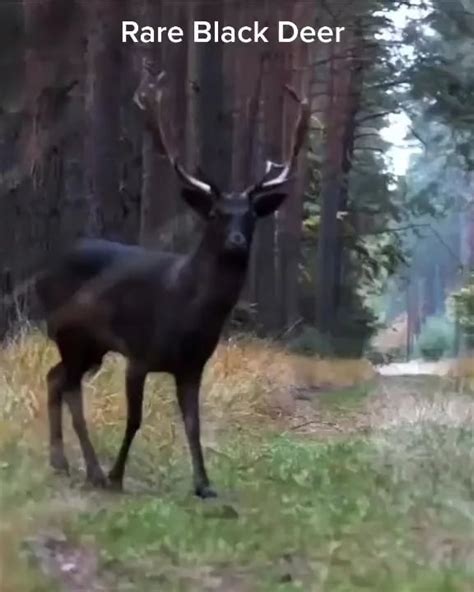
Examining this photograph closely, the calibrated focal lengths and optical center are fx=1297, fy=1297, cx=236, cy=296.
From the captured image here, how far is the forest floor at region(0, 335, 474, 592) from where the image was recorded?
4.28ft

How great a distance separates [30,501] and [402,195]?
0.53 metres

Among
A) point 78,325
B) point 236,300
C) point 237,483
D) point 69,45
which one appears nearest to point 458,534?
point 237,483

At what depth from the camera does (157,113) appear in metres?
1.44

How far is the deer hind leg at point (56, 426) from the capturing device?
140 cm

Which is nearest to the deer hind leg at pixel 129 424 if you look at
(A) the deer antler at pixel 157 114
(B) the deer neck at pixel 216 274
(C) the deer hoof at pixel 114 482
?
(C) the deer hoof at pixel 114 482

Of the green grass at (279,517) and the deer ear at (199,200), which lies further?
the deer ear at (199,200)

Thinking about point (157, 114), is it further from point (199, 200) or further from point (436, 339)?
point (436, 339)

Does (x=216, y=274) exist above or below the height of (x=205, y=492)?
above

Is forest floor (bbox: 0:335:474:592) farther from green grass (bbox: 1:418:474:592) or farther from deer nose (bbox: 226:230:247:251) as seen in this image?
deer nose (bbox: 226:230:247:251)

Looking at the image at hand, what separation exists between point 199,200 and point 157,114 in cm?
11

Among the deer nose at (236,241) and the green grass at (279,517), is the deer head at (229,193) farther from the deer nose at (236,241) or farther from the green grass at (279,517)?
the green grass at (279,517)

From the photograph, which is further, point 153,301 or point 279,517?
point 153,301

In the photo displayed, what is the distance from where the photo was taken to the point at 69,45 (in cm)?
144

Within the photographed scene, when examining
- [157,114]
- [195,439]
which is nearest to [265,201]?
[157,114]
